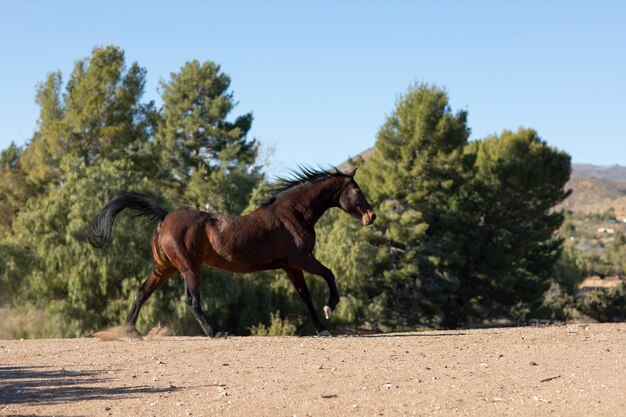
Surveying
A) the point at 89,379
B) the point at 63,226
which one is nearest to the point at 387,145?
the point at 63,226

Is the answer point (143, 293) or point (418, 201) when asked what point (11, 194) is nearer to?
point (418, 201)

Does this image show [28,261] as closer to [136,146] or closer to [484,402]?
[136,146]

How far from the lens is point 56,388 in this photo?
809cm

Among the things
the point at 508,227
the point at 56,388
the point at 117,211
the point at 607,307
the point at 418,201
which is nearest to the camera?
the point at 56,388

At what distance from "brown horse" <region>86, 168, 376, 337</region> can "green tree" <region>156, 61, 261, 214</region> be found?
31998mm

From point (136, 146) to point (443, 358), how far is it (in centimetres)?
3954

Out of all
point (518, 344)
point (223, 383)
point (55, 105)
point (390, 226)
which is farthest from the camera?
point (55, 105)

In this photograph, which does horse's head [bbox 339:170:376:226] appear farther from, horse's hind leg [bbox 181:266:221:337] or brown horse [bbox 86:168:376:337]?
horse's hind leg [bbox 181:266:221:337]

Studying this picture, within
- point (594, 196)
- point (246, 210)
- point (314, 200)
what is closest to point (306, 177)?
point (314, 200)

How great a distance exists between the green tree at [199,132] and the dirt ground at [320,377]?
34.4 m

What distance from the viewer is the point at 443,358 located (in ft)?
32.2

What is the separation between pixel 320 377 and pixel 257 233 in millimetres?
4292

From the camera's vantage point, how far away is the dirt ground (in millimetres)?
7297

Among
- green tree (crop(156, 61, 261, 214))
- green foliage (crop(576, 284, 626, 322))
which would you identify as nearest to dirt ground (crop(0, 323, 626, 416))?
green foliage (crop(576, 284, 626, 322))
